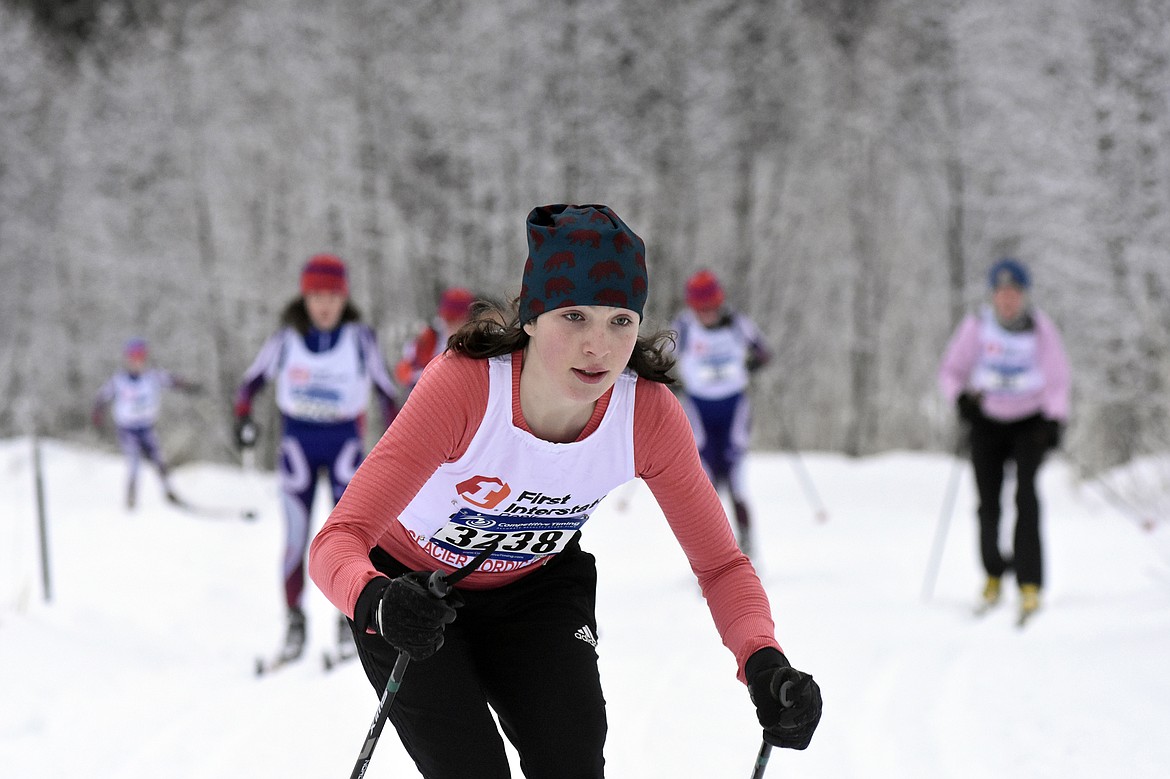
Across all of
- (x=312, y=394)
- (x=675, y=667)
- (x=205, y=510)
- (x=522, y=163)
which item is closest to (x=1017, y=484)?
(x=675, y=667)

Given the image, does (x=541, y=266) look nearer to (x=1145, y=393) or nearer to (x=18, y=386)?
(x=1145, y=393)

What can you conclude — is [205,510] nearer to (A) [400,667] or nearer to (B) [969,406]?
(B) [969,406]

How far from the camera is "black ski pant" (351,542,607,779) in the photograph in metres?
2.20

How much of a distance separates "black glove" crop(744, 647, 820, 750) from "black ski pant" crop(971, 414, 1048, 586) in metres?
4.44

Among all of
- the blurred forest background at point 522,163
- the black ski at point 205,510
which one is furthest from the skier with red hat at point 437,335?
the blurred forest background at point 522,163

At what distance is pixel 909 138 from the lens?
58.3 ft

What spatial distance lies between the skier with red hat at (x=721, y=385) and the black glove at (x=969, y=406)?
161 cm

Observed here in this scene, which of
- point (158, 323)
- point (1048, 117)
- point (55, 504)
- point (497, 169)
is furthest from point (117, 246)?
point (1048, 117)

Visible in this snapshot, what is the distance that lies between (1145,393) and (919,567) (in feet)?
12.7

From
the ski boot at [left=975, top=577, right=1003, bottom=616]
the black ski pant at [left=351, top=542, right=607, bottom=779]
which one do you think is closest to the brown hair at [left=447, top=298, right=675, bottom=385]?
the black ski pant at [left=351, top=542, right=607, bottom=779]

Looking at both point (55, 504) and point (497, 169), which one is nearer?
point (55, 504)

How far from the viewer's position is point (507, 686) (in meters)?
2.37

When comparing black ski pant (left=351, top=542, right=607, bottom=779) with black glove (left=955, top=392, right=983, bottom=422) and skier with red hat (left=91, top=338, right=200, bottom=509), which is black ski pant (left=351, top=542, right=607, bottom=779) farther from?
skier with red hat (left=91, top=338, right=200, bottom=509)

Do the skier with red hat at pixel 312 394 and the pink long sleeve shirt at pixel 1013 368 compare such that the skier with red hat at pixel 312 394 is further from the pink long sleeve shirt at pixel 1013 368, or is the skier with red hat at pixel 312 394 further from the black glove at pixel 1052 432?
the black glove at pixel 1052 432
